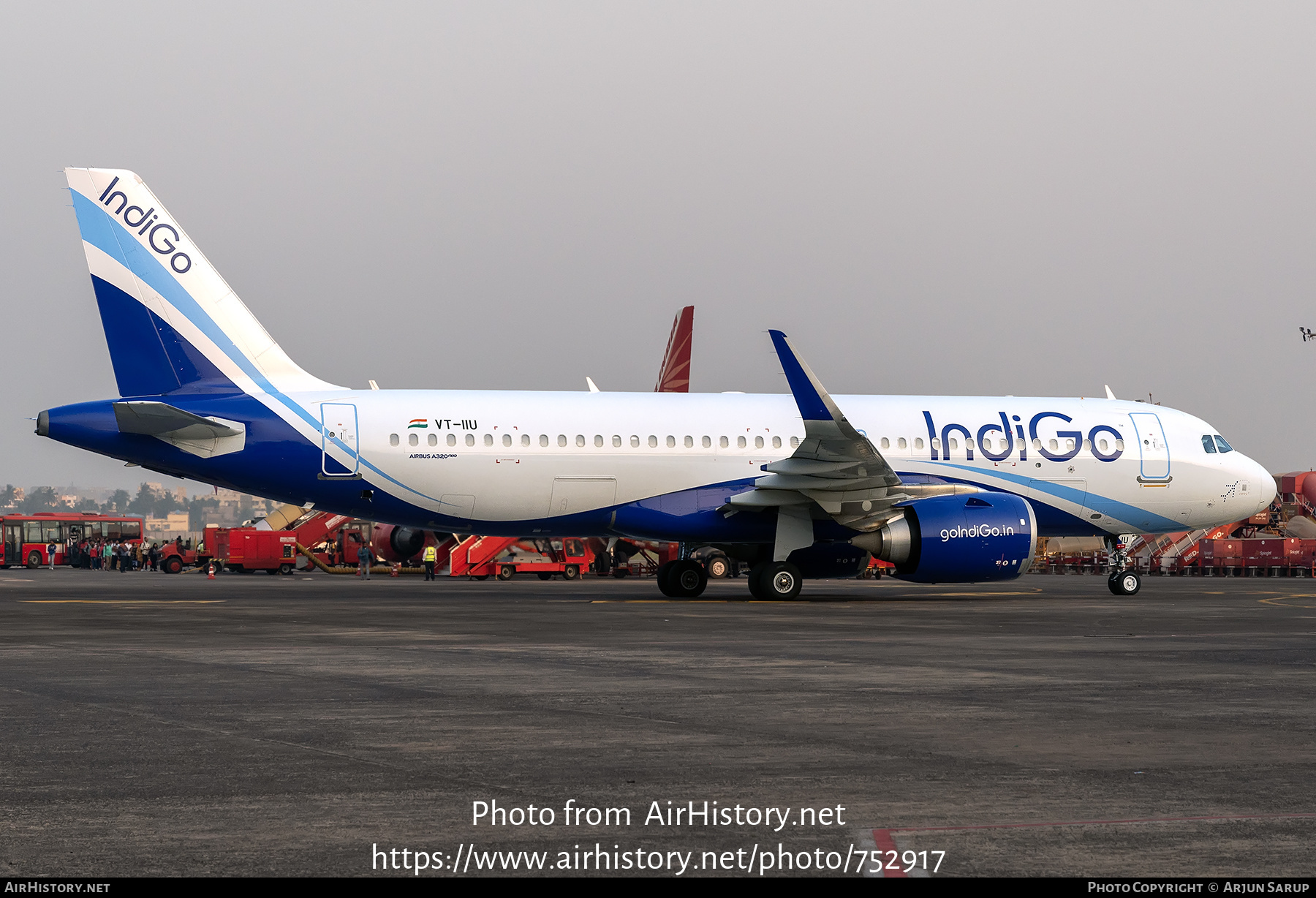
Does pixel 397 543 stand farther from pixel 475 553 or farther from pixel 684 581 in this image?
pixel 684 581

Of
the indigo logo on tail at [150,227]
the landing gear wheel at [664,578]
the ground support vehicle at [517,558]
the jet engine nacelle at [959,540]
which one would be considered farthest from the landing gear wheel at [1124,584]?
the indigo logo on tail at [150,227]

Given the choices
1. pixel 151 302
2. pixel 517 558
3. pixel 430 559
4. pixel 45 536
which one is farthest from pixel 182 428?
pixel 45 536

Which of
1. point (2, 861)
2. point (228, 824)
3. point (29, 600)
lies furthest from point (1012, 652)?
point (29, 600)

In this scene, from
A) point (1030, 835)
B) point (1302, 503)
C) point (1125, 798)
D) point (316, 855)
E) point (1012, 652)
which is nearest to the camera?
point (316, 855)

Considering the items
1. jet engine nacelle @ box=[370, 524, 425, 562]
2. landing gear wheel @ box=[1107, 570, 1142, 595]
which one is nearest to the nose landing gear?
landing gear wheel @ box=[1107, 570, 1142, 595]

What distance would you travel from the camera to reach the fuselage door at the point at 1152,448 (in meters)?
28.8

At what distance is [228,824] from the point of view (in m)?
5.76

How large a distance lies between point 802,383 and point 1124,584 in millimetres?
9436

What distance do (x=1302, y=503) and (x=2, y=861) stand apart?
6402 centimetres

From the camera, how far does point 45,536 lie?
7431 cm

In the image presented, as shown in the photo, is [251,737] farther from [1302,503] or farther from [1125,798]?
[1302,503]

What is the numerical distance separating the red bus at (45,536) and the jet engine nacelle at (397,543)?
27905 mm

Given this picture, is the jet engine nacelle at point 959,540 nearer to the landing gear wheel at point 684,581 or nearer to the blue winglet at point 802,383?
the blue winglet at point 802,383

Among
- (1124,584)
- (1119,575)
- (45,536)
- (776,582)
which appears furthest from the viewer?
(45,536)
